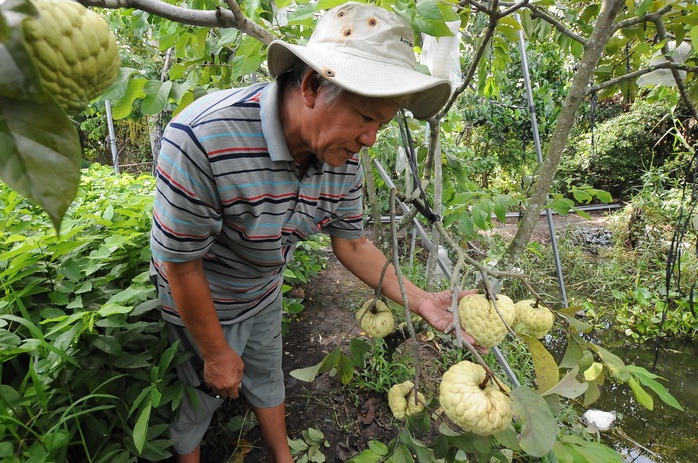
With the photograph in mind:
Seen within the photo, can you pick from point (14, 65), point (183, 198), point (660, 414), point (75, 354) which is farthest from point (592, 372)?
point (660, 414)

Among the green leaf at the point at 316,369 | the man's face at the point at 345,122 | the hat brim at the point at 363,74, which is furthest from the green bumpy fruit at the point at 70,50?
the green leaf at the point at 316,369

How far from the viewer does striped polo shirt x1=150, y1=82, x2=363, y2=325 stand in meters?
1.03

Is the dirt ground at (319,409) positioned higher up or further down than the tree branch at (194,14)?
further down

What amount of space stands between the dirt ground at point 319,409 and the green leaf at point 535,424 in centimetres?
65

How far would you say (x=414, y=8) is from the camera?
2.86 feet

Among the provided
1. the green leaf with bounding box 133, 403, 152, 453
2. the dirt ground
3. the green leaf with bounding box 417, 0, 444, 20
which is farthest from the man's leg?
the green leaf with bounding box 417, 0, 444, 20

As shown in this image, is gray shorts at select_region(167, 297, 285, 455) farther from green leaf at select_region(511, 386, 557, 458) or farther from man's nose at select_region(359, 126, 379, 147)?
green leaf at select_region(511, 386, 557, 458)

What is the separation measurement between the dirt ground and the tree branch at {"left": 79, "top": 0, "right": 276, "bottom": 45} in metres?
0.94

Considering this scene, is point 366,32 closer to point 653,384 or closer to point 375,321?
point 375,321

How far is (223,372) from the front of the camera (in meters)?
1.38

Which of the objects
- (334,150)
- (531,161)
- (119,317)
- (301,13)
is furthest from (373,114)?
(531,161)

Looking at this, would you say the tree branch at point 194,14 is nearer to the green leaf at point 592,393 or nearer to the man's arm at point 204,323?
the man's arm at point 204,323

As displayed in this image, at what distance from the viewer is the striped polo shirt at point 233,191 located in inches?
40.6

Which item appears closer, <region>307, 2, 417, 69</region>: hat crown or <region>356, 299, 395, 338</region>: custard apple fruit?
<region>307, 2, 417, 69</region>: hat crown
